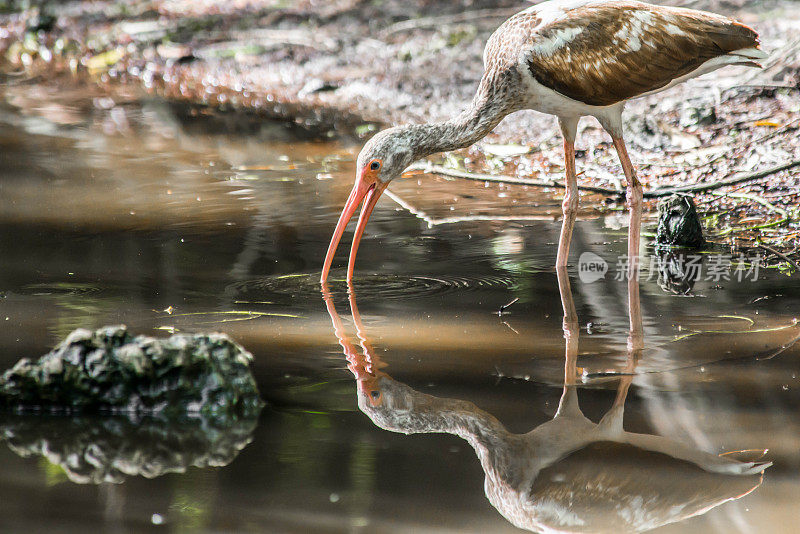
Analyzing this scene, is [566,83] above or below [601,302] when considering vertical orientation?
above

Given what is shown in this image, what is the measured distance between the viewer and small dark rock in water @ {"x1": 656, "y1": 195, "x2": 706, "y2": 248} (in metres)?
6.76

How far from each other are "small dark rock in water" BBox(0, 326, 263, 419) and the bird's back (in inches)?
122

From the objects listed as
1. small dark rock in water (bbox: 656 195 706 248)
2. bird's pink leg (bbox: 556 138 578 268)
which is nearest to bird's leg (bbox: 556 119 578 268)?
bird's pink leg (bbox: 556 138 578 268)

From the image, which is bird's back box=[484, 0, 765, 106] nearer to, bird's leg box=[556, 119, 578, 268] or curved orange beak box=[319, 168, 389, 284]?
bird's leg box=[556, 119, 578, 268]

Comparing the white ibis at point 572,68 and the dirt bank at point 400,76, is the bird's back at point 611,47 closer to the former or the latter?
the white ibis at point 572,68

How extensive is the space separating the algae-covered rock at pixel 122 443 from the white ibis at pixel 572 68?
7.56 ft

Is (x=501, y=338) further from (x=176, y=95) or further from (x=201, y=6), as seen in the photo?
(x=201, y=6)

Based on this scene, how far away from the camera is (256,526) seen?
10.4 ft

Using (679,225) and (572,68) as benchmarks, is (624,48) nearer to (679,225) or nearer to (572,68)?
A: (572,68)

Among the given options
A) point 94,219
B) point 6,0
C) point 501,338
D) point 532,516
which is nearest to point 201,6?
point 6,0

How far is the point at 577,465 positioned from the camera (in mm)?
3721

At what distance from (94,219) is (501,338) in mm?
3708

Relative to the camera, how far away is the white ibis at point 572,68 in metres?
6.26

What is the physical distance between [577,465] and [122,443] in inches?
64.1
